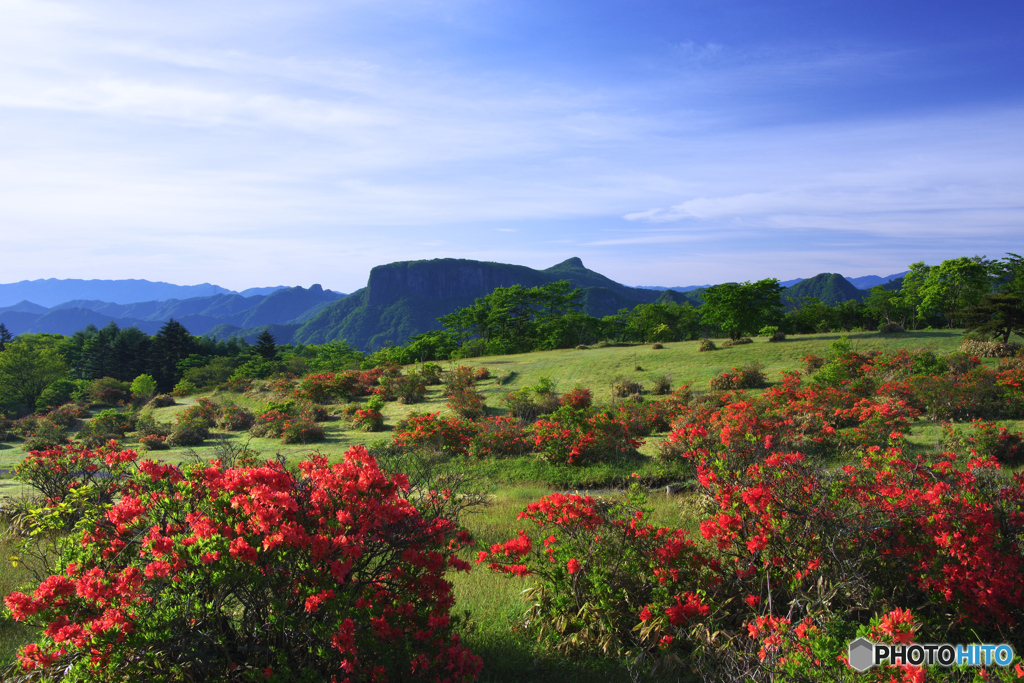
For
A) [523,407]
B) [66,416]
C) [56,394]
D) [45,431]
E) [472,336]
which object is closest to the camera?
[523,407]

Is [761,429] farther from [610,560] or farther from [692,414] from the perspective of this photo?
[610,560]

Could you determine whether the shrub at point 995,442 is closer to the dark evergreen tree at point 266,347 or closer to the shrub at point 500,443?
the shrub at point 500,443

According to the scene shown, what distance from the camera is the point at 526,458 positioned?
38.9 feet

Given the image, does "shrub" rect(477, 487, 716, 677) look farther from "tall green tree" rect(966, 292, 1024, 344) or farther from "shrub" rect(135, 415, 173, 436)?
"tall green tree" rect(966, 292, 1024, 344)

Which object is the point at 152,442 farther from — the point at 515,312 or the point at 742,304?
the point at 515,312

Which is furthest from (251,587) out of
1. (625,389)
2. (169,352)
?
(169,352)

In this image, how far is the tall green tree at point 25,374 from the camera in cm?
3509

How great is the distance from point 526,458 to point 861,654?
9.18 m

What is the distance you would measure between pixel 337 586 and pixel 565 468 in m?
8.72

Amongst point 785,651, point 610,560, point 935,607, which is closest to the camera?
point 785,651

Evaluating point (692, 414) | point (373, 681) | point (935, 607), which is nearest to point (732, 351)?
point (692, 414)

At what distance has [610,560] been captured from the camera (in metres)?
3.96

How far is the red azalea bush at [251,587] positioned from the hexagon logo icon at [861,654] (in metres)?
2.06

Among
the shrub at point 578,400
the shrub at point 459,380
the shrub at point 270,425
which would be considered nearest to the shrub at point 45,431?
the shrub at point 270,425
